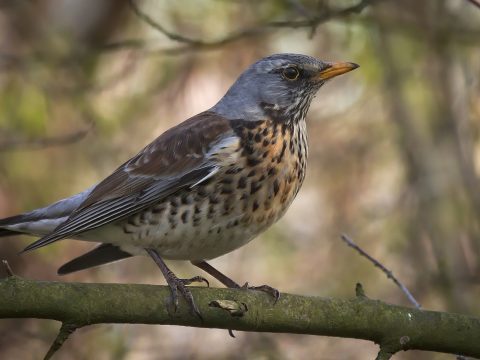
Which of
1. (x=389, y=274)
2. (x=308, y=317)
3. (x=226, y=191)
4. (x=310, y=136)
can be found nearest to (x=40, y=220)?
(x=226, y=191)

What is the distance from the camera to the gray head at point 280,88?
197 inches

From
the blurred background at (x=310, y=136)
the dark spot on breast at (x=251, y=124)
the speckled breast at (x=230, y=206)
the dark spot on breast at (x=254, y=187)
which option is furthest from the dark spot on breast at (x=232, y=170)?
the blurred background at (x=310, y=136)

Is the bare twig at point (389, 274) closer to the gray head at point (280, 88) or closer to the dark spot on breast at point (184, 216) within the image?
the dark spot on breast at point (184, 216)

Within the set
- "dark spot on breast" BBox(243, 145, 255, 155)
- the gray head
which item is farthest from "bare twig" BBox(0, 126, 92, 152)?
"dark spot on breast" BBox(243, 145, 255, 155)

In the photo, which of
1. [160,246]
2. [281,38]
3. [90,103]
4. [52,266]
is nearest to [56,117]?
[90,103]

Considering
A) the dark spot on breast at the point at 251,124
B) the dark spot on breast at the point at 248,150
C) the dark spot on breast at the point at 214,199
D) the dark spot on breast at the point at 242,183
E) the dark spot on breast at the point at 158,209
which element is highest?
the dark spot on breast at the point at 251,124

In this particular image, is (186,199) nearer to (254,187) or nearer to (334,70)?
(254,187)

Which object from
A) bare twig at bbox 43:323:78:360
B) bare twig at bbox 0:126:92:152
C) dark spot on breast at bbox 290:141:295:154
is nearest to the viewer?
bare twig at bbox 43:323:78:360

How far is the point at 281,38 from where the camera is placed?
7434mm

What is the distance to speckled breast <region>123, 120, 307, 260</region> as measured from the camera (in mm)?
4430

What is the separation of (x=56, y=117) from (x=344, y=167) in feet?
9.05

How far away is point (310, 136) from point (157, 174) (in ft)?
11.6

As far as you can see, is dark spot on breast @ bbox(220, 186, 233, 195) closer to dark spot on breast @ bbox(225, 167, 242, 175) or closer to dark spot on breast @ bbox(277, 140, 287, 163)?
dark spot on breast @ bbox(225, 167, 242, 175)

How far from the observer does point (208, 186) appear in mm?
→ 4469
